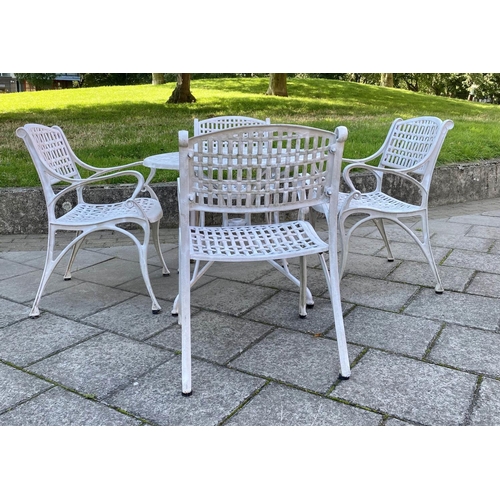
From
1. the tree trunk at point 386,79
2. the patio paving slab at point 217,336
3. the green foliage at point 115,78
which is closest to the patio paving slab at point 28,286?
the patio paving slab at point 217,336

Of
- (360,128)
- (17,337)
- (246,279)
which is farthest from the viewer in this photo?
(360,128)

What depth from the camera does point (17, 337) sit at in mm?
2801

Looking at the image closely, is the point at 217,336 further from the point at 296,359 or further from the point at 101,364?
the point at 101,364

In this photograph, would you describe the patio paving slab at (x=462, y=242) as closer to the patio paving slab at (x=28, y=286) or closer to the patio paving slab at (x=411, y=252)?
the patio paving slab at (x=411, y=252)

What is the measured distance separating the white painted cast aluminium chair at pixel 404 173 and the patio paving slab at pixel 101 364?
4.19ft

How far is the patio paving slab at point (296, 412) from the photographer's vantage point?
203cm

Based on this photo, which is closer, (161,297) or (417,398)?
(417,398)

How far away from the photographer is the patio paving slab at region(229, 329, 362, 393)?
234 cm

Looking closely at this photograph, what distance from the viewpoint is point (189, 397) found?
7.27 feet

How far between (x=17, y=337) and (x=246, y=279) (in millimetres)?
1511

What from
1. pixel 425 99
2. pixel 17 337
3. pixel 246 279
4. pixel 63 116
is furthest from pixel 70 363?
pixel 425 99

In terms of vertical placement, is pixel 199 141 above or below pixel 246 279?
above

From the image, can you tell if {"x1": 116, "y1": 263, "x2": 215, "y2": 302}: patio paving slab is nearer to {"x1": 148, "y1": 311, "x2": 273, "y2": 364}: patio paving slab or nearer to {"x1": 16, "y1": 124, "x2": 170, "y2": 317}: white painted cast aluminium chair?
{"x1": 16, "y1": 124, "x2": 170, "y2": 317}: white painted cast aluminium chair

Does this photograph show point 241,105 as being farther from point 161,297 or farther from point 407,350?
point 407,350
